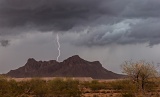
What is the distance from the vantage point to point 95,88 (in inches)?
5389

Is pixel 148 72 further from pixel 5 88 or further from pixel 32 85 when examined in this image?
pixel 32 85

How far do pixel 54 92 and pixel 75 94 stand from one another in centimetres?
943

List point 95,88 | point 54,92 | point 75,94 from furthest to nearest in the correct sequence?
point 95,88, point 54,92, point 75,94

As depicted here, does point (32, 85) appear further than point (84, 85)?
No

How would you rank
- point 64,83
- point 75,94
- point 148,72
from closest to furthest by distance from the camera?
point 148,72 → point 75,94 → point 64,83

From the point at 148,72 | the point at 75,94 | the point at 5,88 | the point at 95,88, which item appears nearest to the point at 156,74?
the point at 148,72

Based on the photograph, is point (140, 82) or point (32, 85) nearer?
point (140, 82)

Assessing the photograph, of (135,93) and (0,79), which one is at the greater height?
(0,79)

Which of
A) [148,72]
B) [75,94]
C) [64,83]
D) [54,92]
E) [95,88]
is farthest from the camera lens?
[95,88]

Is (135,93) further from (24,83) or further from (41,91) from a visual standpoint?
(24,83)

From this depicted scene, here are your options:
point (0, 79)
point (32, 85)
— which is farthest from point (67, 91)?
point (0, 79)

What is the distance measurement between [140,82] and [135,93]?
94.4 feet

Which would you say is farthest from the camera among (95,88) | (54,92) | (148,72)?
(95,88)

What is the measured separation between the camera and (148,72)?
60375 mm
